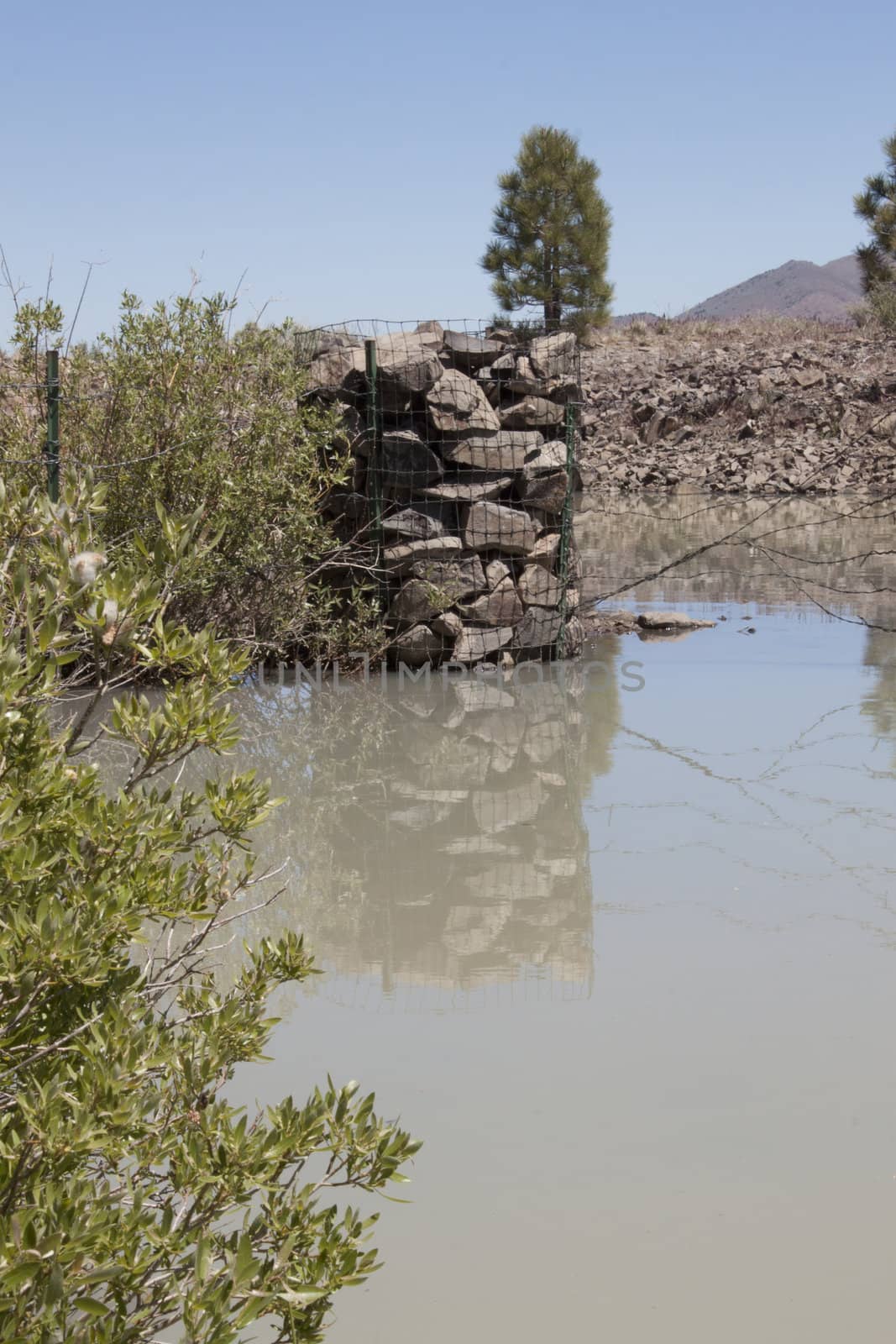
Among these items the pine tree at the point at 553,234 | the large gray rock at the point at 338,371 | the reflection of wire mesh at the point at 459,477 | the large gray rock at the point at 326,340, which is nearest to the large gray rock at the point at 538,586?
the reflection of wire mesh at the point at 459,477

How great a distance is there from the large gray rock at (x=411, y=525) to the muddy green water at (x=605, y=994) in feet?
3.45

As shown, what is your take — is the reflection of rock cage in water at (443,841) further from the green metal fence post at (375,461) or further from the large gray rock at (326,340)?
the large gray rock at (326,340)

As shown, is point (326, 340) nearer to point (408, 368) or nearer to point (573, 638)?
point (408, 368)

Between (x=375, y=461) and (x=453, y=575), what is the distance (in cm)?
88

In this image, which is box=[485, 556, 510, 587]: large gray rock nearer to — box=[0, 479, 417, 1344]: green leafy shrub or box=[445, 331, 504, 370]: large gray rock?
box=[445, 331, 504, 370]: large gray rock

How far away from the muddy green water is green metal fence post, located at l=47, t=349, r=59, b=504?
5.44 ft

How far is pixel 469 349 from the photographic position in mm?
9086

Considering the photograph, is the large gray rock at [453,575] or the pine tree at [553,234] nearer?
the large gray rock at [453,575]

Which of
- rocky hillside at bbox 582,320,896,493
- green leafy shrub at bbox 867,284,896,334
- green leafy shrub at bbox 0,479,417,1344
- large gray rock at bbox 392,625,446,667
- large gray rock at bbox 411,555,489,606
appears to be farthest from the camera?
green leafy shrub at bbox 867,284,896,334

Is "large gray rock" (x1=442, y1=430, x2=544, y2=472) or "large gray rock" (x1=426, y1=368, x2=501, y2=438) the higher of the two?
"large gray rock" (x1=426, y1=368, x2=501, y2=438)

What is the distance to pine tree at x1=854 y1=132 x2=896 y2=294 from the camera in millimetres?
31391

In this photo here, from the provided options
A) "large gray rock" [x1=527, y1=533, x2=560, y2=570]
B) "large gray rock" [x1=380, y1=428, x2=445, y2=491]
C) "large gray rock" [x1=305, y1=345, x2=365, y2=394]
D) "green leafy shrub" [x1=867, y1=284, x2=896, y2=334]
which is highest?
"green leafy shrub" [x1=867, y1=284, x2=896, y2=334]

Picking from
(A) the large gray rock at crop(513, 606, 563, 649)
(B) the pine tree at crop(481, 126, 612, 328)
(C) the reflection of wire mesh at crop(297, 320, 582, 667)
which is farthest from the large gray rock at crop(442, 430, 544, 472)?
(B) the pine tree at crop(481, 126, 612, 328)

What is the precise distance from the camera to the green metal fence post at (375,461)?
8.77 meters
